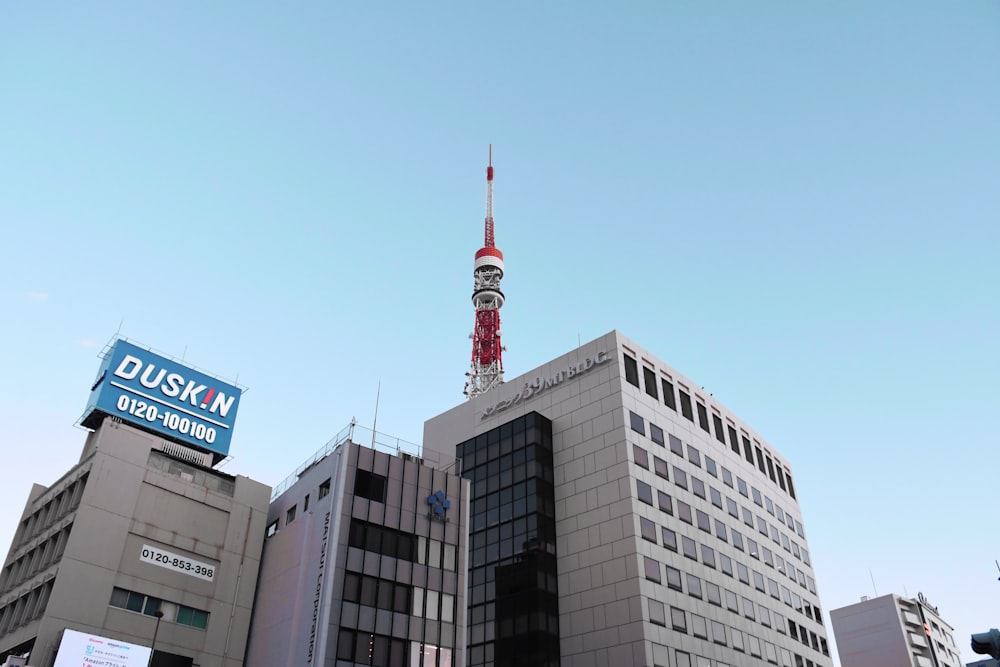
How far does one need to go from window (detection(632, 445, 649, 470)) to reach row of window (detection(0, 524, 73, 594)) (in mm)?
52076

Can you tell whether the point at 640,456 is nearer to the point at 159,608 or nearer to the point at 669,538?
the point at 669,538

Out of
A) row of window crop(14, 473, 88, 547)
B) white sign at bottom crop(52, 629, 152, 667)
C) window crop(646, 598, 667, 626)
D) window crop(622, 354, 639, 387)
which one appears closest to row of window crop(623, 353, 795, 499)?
window crop(622, 354, 639, 387)

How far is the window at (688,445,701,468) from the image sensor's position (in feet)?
304

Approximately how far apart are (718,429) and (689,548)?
2174cm

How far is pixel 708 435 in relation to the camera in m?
98.6

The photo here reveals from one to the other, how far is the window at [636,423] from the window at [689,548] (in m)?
11.9

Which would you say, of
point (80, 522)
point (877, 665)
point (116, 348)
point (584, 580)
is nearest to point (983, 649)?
point (584, 580)

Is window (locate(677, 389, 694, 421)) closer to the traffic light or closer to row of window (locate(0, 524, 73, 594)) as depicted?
row of window (locate(0, 524, 73, 594))

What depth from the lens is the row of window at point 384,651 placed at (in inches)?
2324

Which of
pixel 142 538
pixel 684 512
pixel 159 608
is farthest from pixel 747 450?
pixel 142 538

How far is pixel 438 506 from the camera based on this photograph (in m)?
70.6

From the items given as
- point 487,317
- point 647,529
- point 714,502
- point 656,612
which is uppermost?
point 487,317

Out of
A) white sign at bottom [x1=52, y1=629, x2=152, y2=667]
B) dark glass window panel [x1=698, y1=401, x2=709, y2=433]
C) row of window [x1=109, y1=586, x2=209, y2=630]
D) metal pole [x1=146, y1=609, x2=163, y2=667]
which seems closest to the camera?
white sign at bottom [x1=52, y1=629, x2=152, y2=667]

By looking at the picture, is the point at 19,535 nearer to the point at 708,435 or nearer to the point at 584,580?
the point at 584,580
